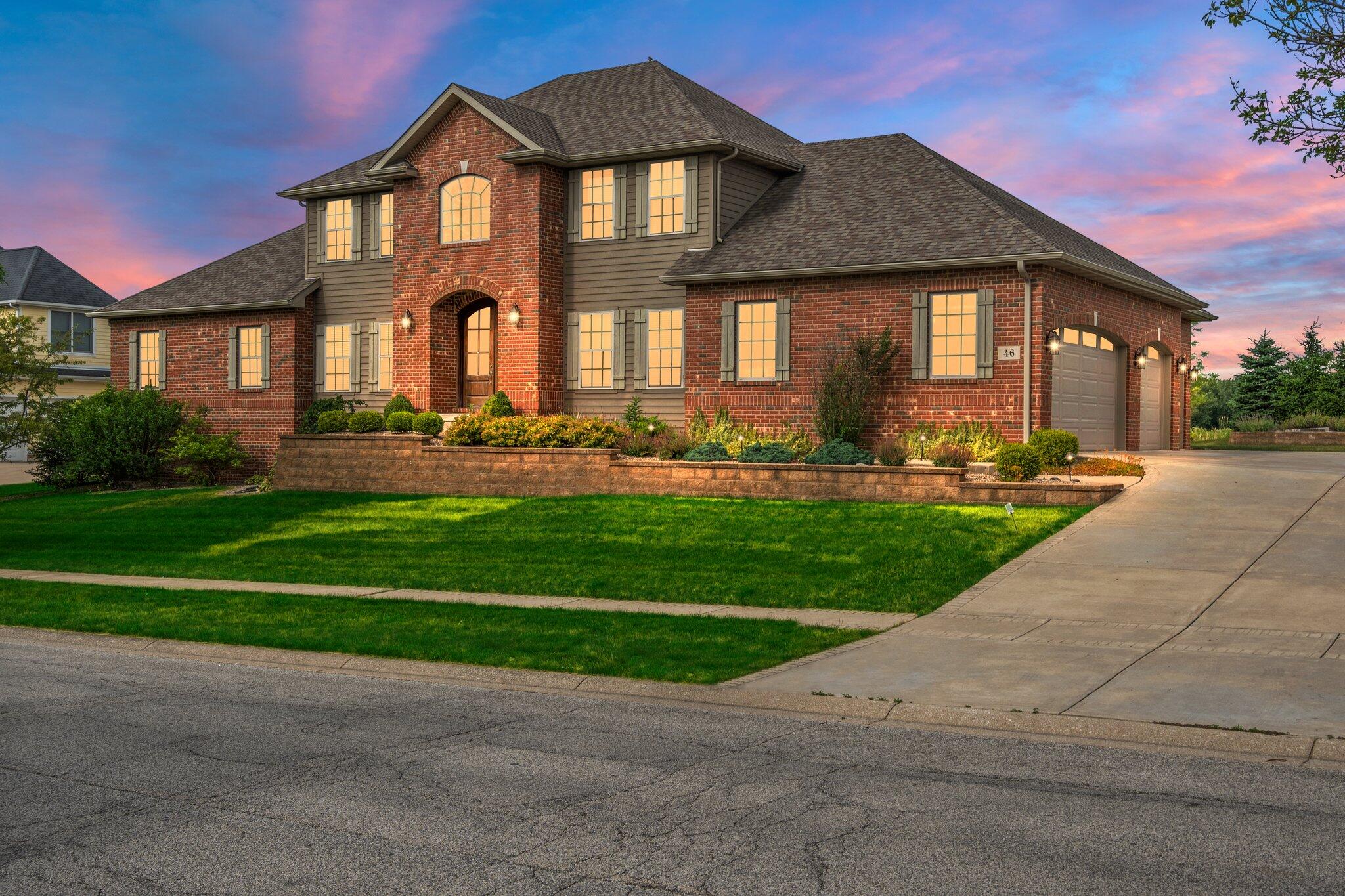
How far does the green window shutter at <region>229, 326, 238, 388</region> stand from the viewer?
3241cm

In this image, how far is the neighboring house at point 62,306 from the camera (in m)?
50.7

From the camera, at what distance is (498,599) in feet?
45.2

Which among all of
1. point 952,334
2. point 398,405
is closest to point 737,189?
point 952,334

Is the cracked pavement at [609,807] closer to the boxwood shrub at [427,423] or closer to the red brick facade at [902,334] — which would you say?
the red brick facade at [902,334]

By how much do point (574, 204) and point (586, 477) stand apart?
815 cm

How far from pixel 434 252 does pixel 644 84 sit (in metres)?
6.99

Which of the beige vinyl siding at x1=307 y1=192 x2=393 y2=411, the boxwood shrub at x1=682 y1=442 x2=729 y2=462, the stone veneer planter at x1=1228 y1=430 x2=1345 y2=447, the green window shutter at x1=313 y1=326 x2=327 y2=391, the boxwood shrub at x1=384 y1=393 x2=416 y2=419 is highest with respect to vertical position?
the beige vinyl siding at x1=307 y1=192 x2=393 y2=411

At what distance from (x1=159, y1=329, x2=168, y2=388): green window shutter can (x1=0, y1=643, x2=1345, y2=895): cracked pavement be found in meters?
27.2

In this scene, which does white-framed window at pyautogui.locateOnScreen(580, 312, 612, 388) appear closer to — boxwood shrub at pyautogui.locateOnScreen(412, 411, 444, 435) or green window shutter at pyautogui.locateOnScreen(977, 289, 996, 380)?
boxwood shrub at pyautogui.locateOnScreen(412, 411, 444, 435)

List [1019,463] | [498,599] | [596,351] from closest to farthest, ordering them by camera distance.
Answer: [498,599], [1019,463], [596,351]

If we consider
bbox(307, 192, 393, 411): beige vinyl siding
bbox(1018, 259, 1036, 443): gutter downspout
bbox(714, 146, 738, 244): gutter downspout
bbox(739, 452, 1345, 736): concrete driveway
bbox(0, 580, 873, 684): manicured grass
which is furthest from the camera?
bbox(307, 192, 393, 411): beige vinyl siding

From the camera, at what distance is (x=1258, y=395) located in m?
52.5

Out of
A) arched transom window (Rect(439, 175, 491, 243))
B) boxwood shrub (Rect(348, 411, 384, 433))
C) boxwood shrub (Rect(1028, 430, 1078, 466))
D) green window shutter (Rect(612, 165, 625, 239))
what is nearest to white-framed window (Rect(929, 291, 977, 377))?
boxwood shrub (Rect(1028, 430, 1078, 466))

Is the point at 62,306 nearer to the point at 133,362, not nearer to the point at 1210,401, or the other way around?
the point at 133,362
